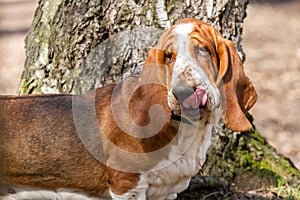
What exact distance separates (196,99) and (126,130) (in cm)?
78

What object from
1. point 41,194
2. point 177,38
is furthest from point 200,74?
point 41,194

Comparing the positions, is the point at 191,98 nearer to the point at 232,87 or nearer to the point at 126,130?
the point at 232,87

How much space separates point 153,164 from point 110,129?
1.38ft

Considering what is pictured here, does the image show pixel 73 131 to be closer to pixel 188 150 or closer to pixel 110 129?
pixel 110 129

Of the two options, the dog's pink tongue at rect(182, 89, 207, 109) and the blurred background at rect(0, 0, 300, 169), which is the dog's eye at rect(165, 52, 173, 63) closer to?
the dog's pink tongue at rect(182, 89, 207, 109)

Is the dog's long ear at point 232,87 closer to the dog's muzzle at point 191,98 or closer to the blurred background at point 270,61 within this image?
the dog's muzzle at point 191,98

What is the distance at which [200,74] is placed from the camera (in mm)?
4488

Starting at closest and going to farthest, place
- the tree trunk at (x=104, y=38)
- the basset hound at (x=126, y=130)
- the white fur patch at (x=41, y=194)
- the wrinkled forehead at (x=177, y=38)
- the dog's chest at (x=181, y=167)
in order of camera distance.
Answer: the wrinkled forehead at (x=177, y=38) → the basset hound at (x=126, y=130) → the dog's chest at (x=181, y=167) → the white fur patch at (x=41, y=194) → the tree trunk at (x=104, y=38)

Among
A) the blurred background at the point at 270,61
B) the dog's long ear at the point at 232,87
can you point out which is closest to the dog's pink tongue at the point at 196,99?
the dog's long ear at the point at 232,87

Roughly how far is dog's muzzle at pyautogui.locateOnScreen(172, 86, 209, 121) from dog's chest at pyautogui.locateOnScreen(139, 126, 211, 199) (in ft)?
1.51

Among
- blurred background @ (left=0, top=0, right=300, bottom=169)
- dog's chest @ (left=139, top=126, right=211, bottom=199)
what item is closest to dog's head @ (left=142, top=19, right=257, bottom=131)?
dog's chest @ (left=139, top=126, right=211, bottom=199)

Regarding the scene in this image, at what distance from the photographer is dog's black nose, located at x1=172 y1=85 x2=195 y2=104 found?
441 cm

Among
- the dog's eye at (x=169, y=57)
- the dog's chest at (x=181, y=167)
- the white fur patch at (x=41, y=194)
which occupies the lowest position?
the white fur patch at (x=41, y=194)

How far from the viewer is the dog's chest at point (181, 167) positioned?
16.5ft
